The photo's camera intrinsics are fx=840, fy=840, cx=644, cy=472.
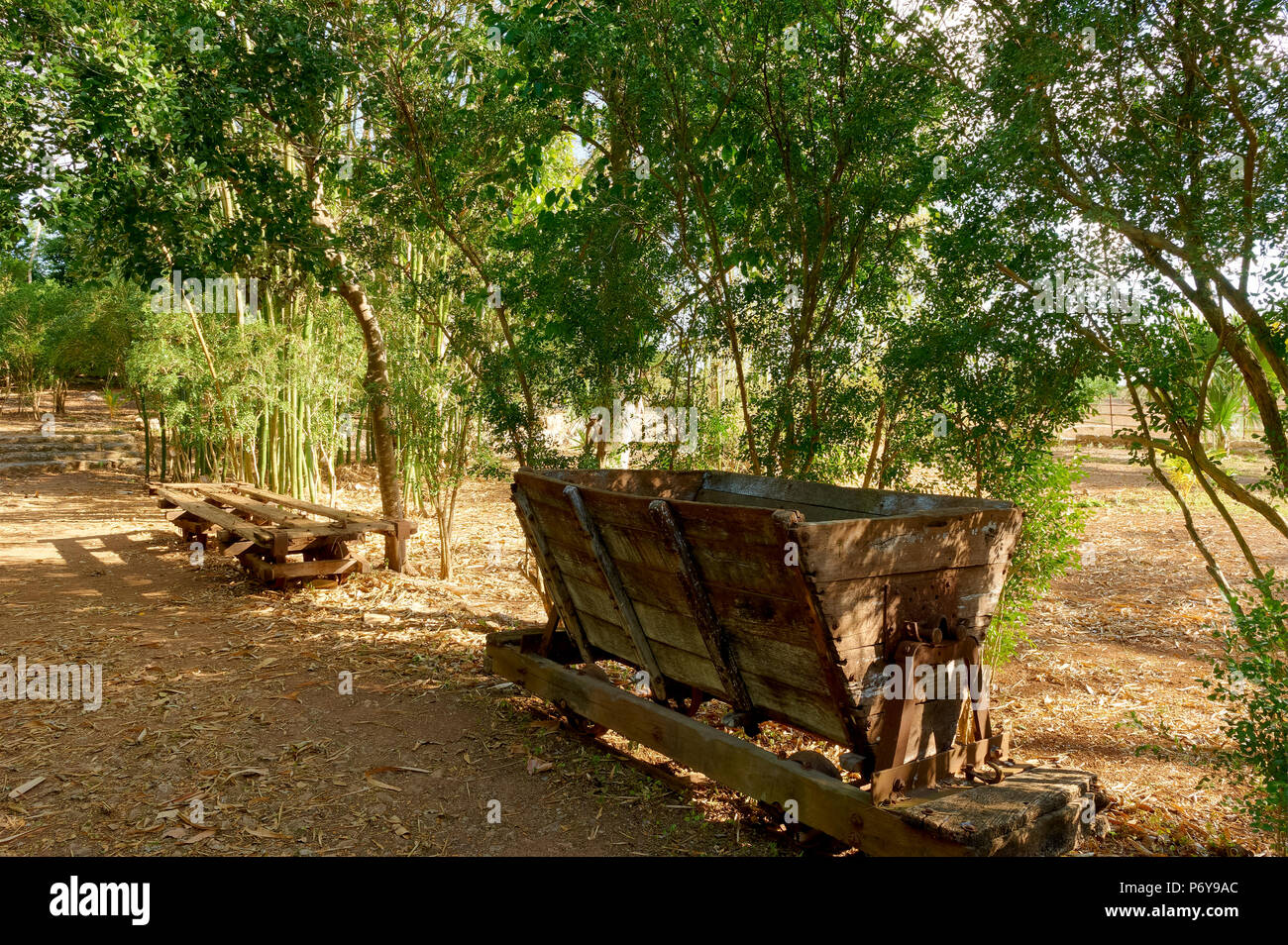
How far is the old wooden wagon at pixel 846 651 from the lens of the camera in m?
3.06

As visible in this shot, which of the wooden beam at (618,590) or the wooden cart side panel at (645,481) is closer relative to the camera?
the wooden beam at (618,590)

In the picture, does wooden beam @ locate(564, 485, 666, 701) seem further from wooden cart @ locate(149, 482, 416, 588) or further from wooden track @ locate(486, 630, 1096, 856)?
wooden cart @ locate(149, 482, 416, 588)

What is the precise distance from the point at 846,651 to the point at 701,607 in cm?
77

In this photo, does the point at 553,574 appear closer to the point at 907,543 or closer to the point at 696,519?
the point at 696,519

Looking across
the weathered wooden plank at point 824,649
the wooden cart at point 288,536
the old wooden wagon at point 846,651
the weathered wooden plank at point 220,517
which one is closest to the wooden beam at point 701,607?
the old wooden wagon at point 846,651

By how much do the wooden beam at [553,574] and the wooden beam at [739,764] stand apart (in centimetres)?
20

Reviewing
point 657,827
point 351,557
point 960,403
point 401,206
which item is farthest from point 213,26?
point 657,827

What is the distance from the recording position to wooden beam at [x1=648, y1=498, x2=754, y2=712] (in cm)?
366

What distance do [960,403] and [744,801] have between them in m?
2.54

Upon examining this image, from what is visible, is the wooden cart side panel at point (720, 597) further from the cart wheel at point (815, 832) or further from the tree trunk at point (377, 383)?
the tree trunk at point (377, 383)

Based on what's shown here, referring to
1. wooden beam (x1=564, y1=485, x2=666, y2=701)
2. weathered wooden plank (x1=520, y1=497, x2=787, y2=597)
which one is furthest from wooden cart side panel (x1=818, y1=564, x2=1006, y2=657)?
wooden beam (x1=564, y1=485, x2=666, y2=701)

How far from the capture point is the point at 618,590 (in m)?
4.34

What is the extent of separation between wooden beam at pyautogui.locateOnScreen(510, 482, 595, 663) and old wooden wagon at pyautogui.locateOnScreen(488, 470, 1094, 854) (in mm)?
766

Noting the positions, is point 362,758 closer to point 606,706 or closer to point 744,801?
point 606,706
